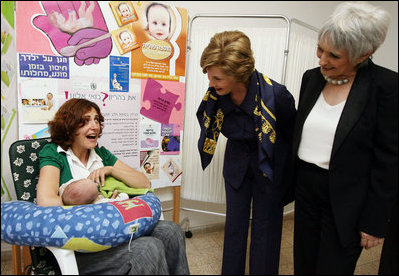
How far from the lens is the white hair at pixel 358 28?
2.46 ft

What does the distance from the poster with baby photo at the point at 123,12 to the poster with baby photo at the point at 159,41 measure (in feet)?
0.06

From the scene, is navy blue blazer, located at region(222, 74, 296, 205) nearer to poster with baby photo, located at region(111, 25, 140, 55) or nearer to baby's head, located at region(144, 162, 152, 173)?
baby's head, located at region(144, 162, 152, 173)

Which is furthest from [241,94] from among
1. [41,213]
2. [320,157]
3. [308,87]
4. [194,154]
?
[41,213]

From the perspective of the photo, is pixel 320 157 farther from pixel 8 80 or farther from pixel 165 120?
pixel 8 80

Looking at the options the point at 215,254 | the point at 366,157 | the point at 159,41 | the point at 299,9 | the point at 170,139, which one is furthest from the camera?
the point at 299,9

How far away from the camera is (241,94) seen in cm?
111

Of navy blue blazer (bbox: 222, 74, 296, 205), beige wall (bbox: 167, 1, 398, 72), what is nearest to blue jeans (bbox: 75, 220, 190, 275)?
navy blue blazer (bbox: 222, 74, 296, 205)

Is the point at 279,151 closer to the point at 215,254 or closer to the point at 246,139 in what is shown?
the point at 246,139

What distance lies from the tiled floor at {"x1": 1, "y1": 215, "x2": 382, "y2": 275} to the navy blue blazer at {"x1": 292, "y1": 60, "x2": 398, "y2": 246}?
0.78m

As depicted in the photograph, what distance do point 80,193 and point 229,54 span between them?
0.68m

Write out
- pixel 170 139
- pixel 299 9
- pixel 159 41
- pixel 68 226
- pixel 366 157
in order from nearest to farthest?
1. pixel 68 226
2. pixel 366 157
3. pixel 159 41
4. pixel 170 139
5. pixel 299 9

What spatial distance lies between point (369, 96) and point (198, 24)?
1.17m

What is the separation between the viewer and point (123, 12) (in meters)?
0.88

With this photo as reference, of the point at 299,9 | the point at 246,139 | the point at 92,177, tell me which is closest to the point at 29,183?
the point at 92,177
